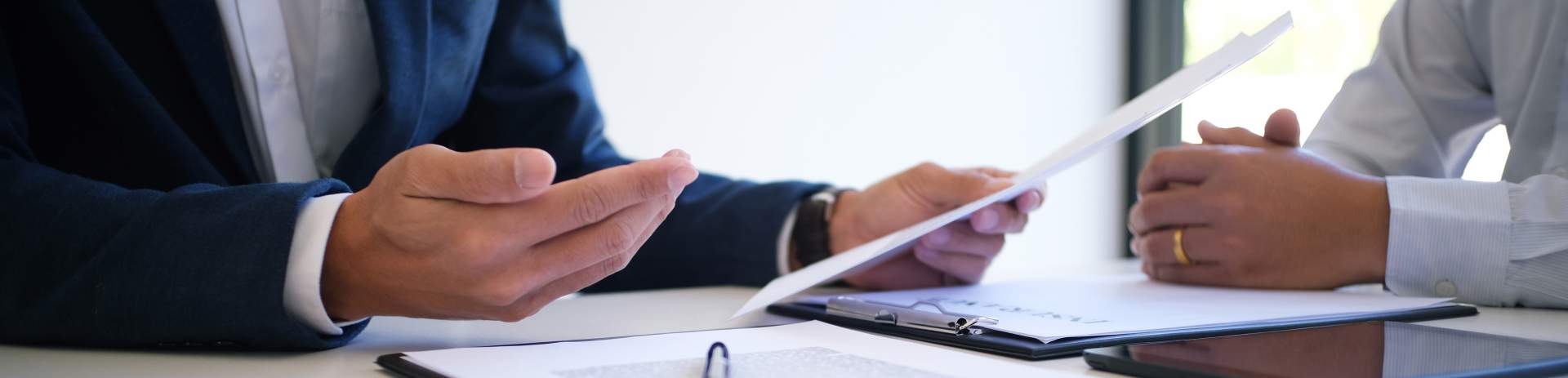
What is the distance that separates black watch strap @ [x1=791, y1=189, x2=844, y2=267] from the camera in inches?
41.9

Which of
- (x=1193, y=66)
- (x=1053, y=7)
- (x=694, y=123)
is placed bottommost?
(x=1193, y=66)

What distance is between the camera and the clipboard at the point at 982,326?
20.6 inches

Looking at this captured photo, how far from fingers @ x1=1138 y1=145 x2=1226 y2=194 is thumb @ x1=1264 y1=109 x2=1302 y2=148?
52 millimetres

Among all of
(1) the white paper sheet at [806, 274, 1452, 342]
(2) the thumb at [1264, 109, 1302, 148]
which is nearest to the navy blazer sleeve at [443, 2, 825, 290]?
(1) the white paper sheet at [806, 274, 1452, 342]

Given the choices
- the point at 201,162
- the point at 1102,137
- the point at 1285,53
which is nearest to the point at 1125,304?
the point at 1102,137

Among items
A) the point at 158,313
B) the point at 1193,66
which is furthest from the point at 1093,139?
the point at 158,313

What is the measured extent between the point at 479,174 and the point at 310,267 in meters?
0.14

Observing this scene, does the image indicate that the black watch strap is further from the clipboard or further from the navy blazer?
the clipboard

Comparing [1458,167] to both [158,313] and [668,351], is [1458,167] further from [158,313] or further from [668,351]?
[158,313]

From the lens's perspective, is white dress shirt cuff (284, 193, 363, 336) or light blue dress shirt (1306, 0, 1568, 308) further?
light blue dress shirt (1306, 0, 1568, 308)

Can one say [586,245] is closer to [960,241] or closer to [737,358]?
[737,358]

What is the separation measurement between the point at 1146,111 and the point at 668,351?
1.22ft

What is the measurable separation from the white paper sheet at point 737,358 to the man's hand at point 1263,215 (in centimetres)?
47

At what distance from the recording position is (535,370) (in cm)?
47
